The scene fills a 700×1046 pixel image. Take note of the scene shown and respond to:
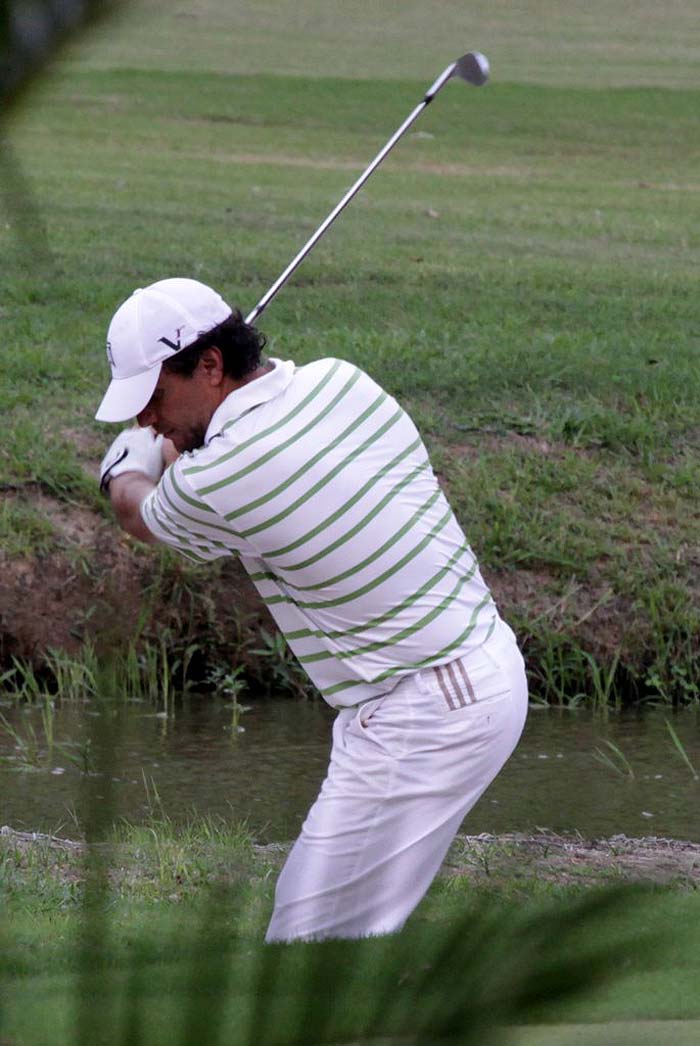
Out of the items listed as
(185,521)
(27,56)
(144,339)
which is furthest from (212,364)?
(27,56)

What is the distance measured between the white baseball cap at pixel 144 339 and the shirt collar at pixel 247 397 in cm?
14

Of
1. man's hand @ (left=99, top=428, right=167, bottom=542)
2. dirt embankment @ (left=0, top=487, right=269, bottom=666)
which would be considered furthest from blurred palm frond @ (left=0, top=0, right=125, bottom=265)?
dirt embankment @ (left=0, top=487, right=269, bottom=666)

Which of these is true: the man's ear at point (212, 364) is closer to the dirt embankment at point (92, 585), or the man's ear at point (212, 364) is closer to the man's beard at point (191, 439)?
the man's beard at point (191, 439)

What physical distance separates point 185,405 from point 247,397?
16 centimetres

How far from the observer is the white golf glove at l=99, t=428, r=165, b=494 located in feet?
13.3

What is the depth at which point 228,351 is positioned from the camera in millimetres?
3691

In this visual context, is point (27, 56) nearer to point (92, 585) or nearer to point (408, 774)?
point (408, 774)

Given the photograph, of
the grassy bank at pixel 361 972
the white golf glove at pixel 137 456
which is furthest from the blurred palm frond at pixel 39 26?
the white golf glove at pixel 137 456

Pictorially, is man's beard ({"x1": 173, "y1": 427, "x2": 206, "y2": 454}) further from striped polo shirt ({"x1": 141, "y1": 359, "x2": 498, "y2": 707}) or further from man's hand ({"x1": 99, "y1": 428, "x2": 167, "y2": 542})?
man's hand ({"x1": 99, "y1": 428, "x2": 167, "y2": 542})

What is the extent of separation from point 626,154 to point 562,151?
728mm

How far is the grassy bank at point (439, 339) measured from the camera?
291 inches

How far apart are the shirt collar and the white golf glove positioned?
1.30 ft

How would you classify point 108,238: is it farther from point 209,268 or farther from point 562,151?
point 562,151

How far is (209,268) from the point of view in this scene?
1116cm
